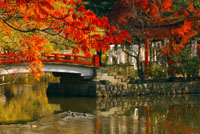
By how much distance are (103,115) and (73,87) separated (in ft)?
45.0

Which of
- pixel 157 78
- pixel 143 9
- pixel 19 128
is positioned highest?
pixel 143 9

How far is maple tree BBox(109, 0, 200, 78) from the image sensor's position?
123ft

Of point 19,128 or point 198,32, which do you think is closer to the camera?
point 19,128

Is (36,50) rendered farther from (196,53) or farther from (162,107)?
(196,53)

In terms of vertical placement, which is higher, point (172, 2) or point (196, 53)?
point (172, 2)

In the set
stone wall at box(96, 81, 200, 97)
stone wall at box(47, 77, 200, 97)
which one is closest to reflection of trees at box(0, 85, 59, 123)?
stone wall at box(47, 77, 200, 97)

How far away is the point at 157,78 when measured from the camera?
1480 inches

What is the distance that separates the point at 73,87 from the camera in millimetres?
38594

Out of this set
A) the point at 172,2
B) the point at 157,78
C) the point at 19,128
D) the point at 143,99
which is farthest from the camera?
the point at 172,2

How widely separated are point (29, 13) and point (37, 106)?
1332 centimetres

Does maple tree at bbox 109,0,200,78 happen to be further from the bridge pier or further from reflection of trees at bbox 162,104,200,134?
reflection of trees at bbox 162,104,200,134

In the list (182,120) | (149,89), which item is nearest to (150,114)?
(182,120)

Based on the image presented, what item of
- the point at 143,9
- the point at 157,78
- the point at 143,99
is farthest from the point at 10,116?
the point at 143,9

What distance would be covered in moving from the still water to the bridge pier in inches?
84.8
